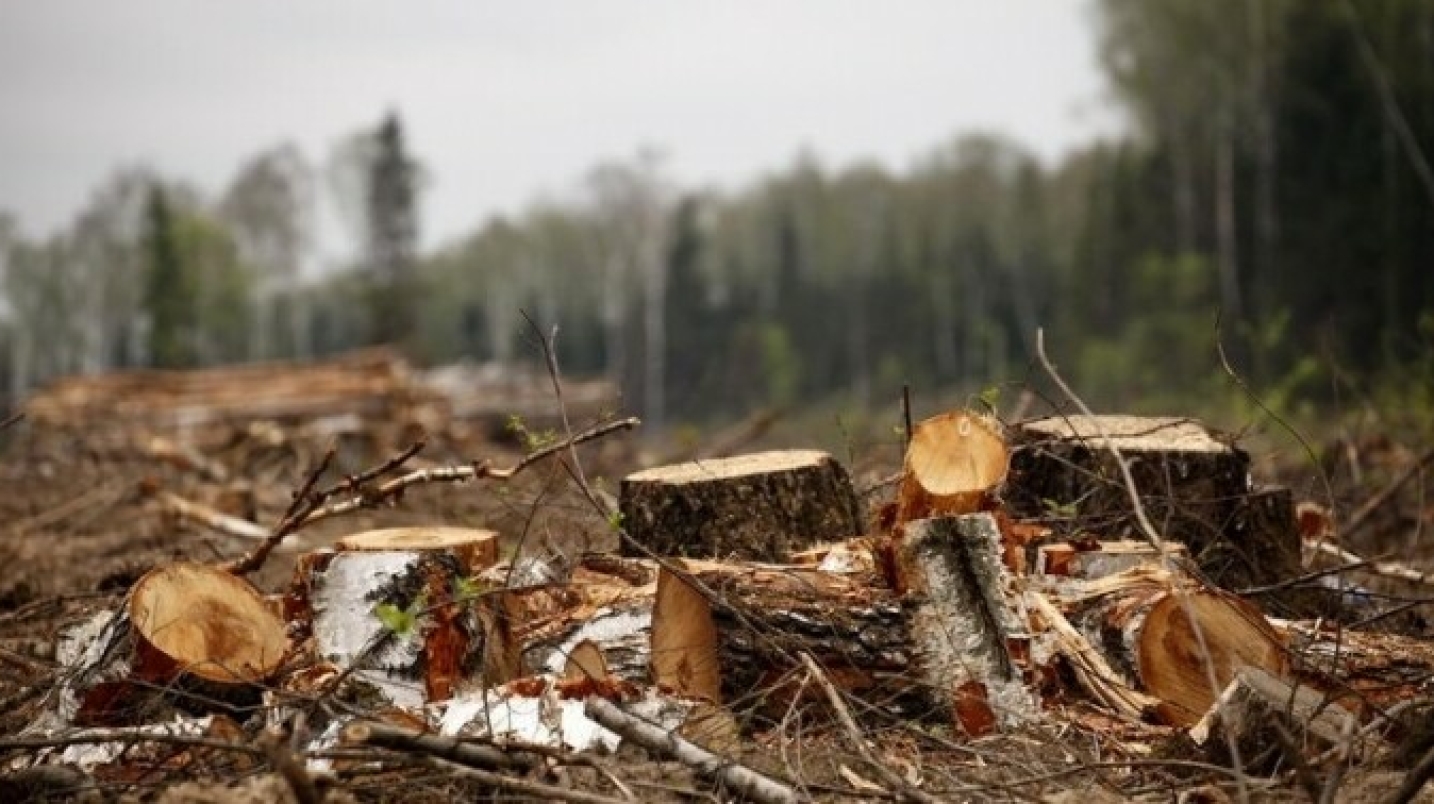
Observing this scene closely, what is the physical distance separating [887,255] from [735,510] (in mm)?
41344

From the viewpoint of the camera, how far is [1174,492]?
14.9 ft

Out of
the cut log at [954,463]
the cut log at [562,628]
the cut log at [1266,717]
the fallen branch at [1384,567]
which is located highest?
the cut log at [954,463]

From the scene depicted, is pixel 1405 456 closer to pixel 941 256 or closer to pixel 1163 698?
pixel 1163 698

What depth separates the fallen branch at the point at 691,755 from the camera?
274 centimetres

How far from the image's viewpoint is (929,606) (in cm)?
353

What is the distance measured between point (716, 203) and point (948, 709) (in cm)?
5608

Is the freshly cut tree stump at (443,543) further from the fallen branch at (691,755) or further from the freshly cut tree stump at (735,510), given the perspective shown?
the fallen branch at (691,755)

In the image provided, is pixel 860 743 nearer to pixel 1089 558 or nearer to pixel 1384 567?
pixel 1089 558

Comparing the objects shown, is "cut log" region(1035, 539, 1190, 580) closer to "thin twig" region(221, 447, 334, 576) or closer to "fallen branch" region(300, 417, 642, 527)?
"fallen branch" region(300, 417, 642, 527)

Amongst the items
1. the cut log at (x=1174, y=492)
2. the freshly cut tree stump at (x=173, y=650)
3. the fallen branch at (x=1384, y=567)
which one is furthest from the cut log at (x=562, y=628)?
the fallen branch at (x=1384, y=567)

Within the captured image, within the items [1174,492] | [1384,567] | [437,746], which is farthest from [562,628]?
[1384,567]

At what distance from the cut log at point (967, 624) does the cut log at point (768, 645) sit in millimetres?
76

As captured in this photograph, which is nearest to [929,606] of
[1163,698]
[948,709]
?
[948,709]

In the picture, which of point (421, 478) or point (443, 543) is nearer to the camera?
point (443, 543)
